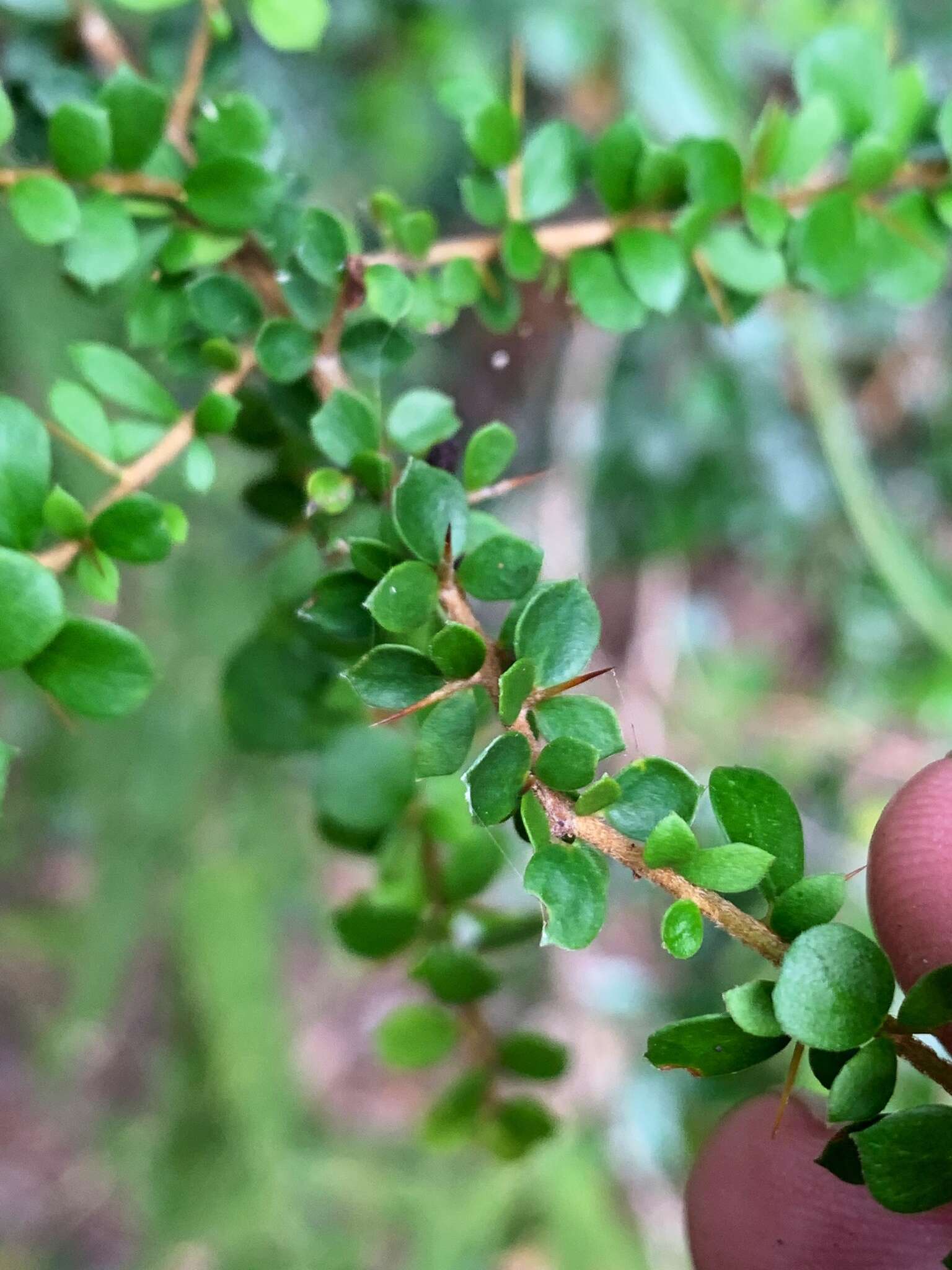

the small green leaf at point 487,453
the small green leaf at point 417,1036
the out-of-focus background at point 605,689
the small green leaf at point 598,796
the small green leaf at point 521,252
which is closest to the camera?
the small green leaf at point 598,796

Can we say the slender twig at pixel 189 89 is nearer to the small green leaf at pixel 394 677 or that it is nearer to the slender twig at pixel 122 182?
the slender twig at pixel 122 182

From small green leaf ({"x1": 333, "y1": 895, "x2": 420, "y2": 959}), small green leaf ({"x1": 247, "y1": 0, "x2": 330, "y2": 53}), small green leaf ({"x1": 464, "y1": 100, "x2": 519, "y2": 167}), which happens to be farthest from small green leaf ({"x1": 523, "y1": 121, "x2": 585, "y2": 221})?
small green leaf ({"x1": 333, "y1": 895, "x2": 420, "y2": 959})

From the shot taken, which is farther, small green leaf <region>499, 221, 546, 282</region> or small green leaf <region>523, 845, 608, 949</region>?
small green leaf <region>499, 221, 546, 282</region>

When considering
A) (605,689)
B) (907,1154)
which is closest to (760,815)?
(907,1154)

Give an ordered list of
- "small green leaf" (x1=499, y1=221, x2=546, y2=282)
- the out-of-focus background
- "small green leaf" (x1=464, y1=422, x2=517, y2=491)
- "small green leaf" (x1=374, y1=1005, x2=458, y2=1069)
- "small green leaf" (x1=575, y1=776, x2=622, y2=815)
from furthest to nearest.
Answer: the out-of-focus background < "small green leaf" (x1=374, y1=1005, x2=458, y2=1069) < "small green leaf" (x1=499, y1=221, x2=546, y2=282) < "small green leaf" (x1=464, y1=422, x2=517, y2=491) < "small green leaf" (x1=575, y1=776, x2=622, y2=815)

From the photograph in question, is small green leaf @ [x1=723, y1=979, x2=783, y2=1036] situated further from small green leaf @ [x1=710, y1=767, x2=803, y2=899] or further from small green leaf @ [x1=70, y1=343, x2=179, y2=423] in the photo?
small green leaf @ [x1=70, y1=343, x2=179, y2=423]

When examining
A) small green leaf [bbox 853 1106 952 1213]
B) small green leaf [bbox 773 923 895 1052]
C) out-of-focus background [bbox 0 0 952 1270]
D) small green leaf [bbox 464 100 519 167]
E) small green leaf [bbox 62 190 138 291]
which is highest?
small green leaf [bbox 464 100 519 167]

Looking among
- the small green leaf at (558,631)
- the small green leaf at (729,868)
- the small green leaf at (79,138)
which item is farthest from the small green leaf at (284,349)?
the small green leaf at (729,868)
